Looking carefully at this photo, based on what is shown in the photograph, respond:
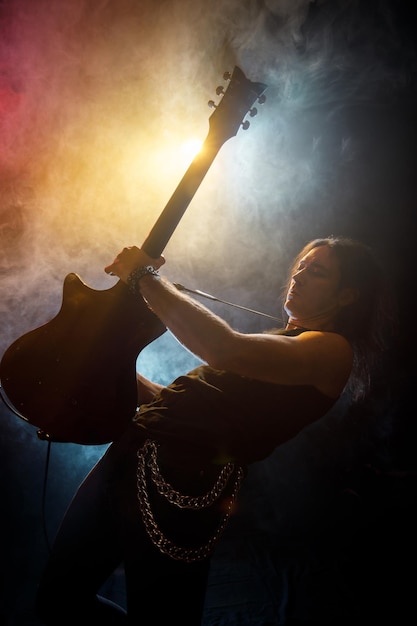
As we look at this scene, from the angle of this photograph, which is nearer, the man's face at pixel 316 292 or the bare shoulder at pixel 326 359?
the bare shoulder at pixel 326 359

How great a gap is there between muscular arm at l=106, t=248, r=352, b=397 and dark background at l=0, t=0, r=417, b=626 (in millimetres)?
2003

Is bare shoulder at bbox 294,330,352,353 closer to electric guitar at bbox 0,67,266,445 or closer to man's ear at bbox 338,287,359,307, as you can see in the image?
man's ear at bbox 338,287,359,307

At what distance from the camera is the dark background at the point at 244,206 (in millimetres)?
2781

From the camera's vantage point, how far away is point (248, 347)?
1.31 meters

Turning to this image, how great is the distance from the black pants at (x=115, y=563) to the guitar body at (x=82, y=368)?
7.2 inches

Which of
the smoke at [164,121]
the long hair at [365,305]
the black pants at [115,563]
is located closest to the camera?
the black pants at [115,563]

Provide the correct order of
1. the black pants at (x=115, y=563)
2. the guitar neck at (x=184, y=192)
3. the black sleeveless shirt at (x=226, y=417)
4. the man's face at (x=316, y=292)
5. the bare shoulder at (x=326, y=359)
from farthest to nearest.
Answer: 1. the man's face at (x=316, y=292)
2. the guitar neck at (x=184, y=192)
3. the bare shoulder at (x=326, y=359)
4. the black sleeveless shirt at (x=226, y=417)
5. the black pants at (x=115, y=563)

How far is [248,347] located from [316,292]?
77 cm

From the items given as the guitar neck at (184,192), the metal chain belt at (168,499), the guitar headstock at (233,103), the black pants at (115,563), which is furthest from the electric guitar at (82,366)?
the guitar headstock at (233,103)

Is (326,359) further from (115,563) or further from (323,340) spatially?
(115,563)

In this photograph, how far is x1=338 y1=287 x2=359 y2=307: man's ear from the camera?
6.29 feet

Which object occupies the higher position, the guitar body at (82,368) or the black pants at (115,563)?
the guitar body at (82,368)

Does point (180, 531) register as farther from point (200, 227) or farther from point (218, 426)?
point (200, 227)

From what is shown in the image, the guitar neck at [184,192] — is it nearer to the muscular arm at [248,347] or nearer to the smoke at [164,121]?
the muscular arm at [248,347]
